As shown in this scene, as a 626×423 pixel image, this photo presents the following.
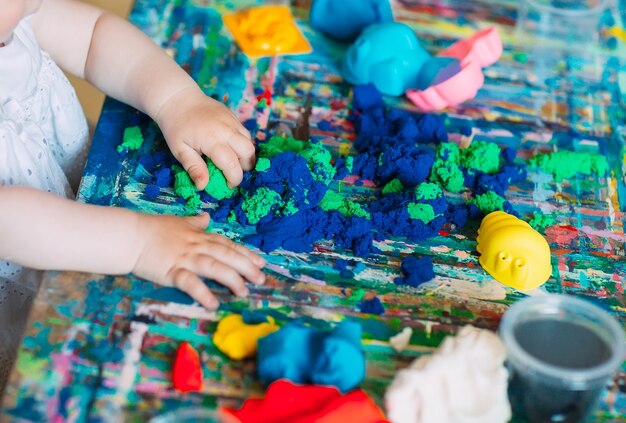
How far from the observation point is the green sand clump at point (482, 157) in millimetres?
894

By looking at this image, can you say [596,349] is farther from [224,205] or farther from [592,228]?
[224,205]

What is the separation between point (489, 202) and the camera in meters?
0.84

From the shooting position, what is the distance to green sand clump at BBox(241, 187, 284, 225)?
0.81m

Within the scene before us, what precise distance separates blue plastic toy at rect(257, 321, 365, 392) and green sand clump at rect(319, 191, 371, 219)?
183 mm

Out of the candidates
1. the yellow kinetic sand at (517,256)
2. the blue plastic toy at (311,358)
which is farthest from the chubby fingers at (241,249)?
the yellow kinetic sand at (517,256)

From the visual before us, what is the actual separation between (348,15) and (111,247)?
501 mm

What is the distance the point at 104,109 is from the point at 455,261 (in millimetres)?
474

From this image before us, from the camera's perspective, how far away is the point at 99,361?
67cm

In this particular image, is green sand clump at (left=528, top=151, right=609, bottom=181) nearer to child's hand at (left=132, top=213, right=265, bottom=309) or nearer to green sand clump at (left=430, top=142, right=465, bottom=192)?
green sand clump at (left=430, top=142, right=465, bottom=192)

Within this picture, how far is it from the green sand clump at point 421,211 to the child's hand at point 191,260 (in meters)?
0.17

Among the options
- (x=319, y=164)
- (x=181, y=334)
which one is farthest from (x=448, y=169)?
(x=181, y=334)

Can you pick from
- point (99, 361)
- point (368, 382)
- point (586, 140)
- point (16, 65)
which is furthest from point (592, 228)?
point (16, 65)

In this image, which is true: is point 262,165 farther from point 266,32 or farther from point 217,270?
point 266,32

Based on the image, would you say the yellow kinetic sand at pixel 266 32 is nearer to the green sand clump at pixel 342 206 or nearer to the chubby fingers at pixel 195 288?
the green sand clump at pixel 342 206
